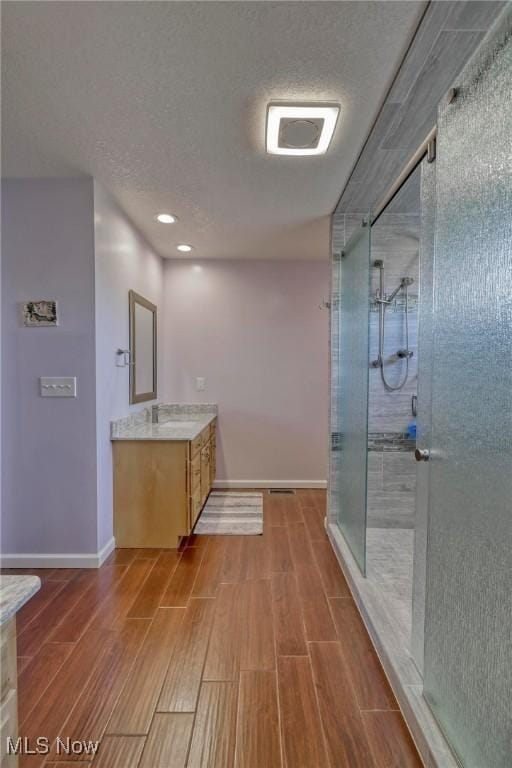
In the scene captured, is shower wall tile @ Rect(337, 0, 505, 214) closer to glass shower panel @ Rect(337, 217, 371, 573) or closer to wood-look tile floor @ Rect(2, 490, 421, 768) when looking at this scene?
glass shower panel @ Rect(337, 217, 371, 573)

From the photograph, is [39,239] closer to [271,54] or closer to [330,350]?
[271,54]

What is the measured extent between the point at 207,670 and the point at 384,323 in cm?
249

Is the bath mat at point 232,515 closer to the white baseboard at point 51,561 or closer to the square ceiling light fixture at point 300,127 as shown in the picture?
the white baseboard at point 51,561

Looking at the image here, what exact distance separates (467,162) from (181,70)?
1164 mm

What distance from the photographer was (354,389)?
8.26 ft

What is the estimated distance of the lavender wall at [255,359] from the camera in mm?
4223

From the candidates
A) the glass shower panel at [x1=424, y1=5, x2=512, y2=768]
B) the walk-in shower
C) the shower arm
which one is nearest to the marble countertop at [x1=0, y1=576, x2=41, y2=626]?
the glass shower panel at [x1=424, y1=5, x2=512, y2=768]

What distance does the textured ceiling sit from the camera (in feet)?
4.43

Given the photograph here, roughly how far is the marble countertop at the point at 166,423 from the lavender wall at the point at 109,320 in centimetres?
10

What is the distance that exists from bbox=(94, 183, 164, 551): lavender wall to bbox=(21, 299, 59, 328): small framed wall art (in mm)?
268

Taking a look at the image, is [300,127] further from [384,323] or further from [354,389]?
[384,323]

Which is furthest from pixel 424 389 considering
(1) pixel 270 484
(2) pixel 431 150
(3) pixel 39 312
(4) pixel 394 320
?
(1) pixel 270 484

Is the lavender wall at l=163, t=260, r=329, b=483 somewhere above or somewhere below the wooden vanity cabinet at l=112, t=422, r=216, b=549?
above

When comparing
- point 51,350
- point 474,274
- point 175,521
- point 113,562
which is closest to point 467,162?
point 474,274
